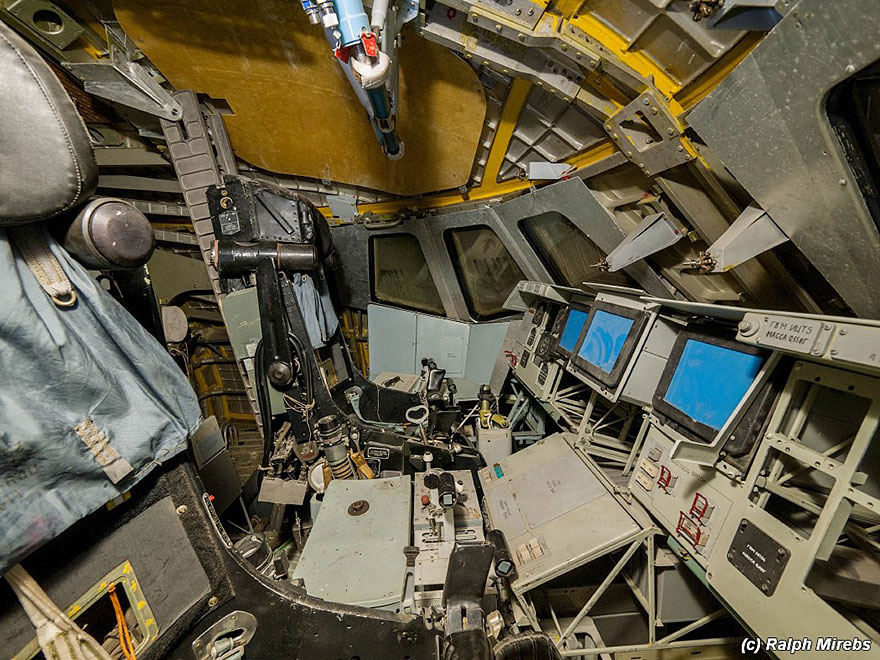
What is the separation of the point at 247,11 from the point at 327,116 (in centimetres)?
87

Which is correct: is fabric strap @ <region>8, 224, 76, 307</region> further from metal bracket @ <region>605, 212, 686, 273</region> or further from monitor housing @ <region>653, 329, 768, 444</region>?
metal bracket @ <region>605, 212, 686, 273</region>

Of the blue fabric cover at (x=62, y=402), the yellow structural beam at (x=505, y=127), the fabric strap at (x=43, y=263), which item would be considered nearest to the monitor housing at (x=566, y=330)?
the yellow structural beam at (x=505, y=127)

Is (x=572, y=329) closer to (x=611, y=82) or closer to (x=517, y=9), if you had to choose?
(x=611, y=82)

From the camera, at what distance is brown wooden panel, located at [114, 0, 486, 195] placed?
2.40m

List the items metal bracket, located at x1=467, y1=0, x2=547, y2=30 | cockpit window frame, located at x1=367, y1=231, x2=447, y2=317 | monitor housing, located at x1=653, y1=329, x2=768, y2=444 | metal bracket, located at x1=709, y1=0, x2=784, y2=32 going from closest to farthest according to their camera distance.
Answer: metal bracket, located at x1=709, y1=0, x2=784, y2=32 → monitor housing, located at x1=653, y1=329, x2=768, y2=444 → metal bracket, located at x1=467, y1=0, x2=547, y2=30 → cockpit window frame, located at x1=367, y1=231, x2=447, y2=317

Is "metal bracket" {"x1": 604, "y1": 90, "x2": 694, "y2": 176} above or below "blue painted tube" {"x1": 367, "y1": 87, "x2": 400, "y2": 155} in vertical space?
above

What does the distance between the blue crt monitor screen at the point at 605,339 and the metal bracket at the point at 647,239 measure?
17.9 inches

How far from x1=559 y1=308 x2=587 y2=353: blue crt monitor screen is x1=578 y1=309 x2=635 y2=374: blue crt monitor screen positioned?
293mm

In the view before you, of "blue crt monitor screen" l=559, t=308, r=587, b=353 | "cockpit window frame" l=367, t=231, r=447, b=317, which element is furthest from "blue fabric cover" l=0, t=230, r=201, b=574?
"cockpit window frame" l=367, t=231, r=447, b=317

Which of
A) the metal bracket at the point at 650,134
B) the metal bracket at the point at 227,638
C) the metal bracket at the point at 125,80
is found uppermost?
the metal bracket at the point at 650,134

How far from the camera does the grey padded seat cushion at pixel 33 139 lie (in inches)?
31.8

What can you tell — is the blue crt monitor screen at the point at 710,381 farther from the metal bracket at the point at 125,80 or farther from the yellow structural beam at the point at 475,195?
the metal bracket at the point at 125,80

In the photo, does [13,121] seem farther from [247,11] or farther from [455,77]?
[455,77]

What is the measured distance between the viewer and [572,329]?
3.27 m
